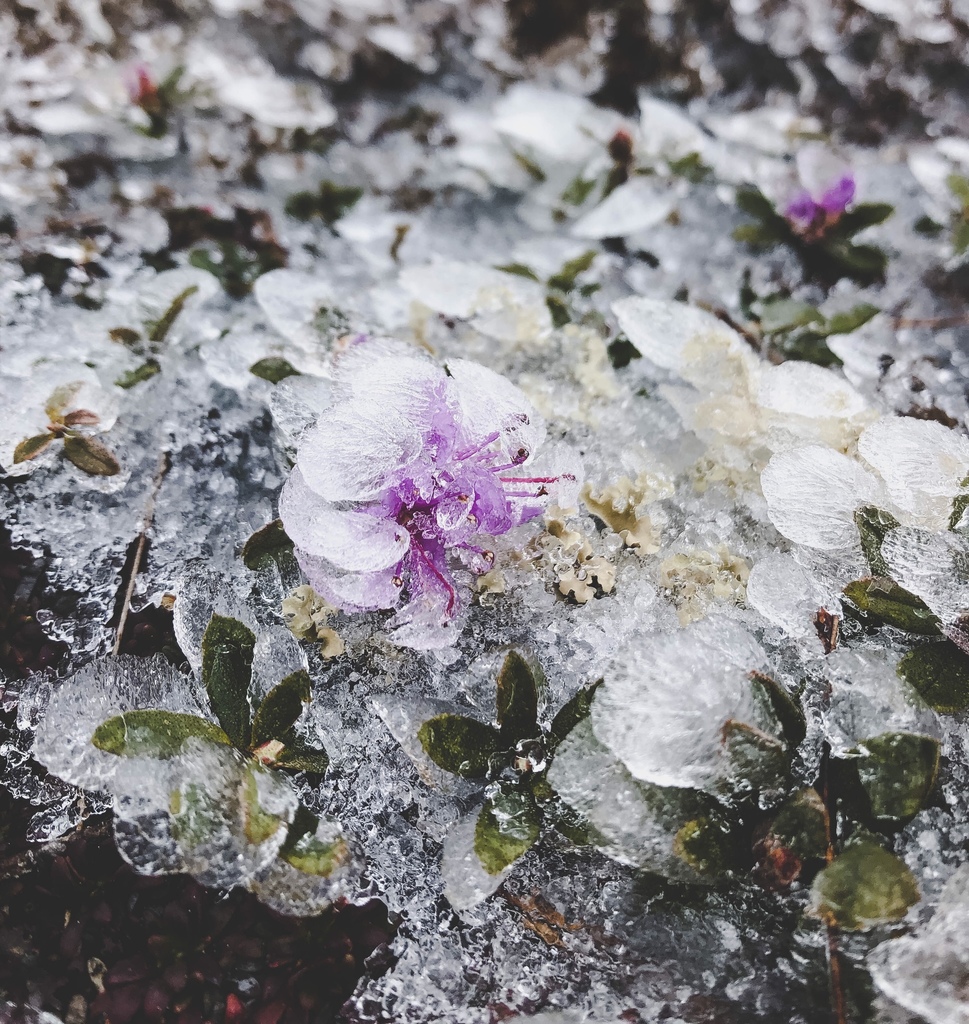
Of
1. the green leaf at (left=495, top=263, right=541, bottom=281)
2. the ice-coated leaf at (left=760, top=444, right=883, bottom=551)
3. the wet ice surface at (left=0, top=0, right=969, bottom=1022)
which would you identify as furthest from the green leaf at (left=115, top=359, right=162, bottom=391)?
the ice-coated leaf at (left=760, top=444, right=883, bottom=551)

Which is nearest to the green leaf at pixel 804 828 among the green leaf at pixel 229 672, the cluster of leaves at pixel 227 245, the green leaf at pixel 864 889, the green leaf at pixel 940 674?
the green leaf at pixel 864 889

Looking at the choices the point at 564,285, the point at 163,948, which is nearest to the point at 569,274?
the point at 564,285

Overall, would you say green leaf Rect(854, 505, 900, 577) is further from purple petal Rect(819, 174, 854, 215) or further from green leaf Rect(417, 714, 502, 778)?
purple petal Rect(819, 174, 854, 215)

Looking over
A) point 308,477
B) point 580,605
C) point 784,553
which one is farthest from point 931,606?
point 308,477

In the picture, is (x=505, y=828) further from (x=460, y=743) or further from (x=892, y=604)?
(x=892, y=604)

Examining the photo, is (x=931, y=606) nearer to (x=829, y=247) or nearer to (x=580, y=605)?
(x=580, y=605)

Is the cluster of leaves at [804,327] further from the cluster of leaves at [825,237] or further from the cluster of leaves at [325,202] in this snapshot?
the cluster of leaves at [325,202]
